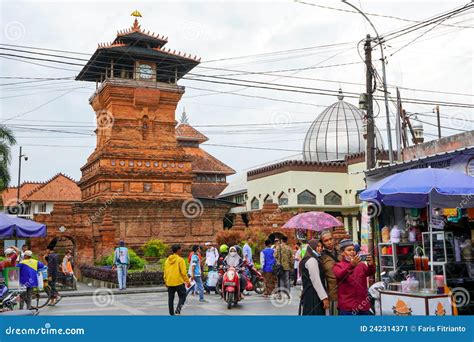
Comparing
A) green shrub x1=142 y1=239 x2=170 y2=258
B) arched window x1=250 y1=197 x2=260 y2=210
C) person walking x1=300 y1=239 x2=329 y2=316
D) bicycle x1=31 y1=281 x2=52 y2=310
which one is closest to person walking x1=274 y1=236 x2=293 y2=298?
bicycle x1=31 y1=281 x2=52 y2=310

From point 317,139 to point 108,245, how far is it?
72.9 feet

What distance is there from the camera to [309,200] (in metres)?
36.4

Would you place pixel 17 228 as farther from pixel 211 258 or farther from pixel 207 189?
pixel 207 189

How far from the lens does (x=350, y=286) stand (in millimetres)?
6848

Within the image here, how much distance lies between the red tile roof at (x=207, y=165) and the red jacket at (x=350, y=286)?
47177 millimetres

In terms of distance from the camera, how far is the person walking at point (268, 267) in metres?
15.6

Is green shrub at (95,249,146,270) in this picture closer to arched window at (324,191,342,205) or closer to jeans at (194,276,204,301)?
jeans at (194,276,204,301)

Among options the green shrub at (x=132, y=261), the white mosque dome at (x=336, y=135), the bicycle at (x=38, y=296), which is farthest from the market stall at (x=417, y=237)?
the white mosque dome at (x=336, y=135)

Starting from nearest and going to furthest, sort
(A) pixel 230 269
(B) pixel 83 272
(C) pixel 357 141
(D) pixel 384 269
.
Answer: (D) pixel 384 269, (A) pixel 230 269, (B) pixel 83 272, (C) pixel 357 141

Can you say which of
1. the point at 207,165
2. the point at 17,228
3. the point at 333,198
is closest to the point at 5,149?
the point at 17,228

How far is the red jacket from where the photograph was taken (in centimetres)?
680

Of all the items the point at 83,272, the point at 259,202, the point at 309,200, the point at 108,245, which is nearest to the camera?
the point at 83,272

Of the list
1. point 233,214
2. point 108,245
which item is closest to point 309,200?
point 233,214
